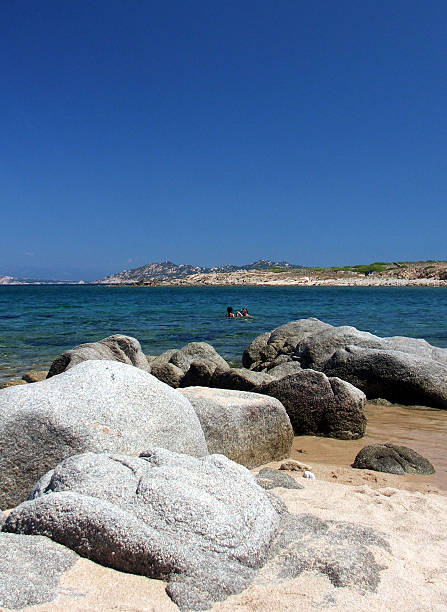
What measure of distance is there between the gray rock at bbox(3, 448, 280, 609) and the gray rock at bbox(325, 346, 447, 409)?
756 centimetres

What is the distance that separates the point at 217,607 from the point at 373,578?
1.09 m

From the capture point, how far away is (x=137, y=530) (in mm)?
3377

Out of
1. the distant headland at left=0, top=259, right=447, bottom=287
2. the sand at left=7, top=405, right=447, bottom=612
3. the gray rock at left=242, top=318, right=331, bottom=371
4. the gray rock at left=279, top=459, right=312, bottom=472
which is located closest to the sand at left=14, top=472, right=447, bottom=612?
the sand at left=7, top=405, right=447, bottom=612

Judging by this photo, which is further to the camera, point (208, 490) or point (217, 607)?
point (208, 490)

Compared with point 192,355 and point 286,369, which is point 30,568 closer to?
point 286,369

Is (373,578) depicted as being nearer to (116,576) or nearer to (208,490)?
(208,490)

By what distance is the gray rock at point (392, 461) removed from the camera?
261 inches

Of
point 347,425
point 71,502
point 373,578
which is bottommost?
point 347,425

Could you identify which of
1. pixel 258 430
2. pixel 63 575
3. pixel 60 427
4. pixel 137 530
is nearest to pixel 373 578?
pixel 137 530

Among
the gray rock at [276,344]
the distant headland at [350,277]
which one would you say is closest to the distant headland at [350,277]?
the distant headland at [350,277]

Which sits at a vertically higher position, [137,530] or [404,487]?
[137,530]

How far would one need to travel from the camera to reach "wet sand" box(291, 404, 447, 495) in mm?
6273

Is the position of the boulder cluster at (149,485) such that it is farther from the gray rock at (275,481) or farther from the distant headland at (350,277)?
the distant headland at (350,277)

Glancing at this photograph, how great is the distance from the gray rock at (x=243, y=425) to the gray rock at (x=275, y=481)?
714mm
